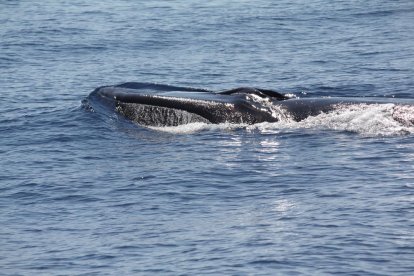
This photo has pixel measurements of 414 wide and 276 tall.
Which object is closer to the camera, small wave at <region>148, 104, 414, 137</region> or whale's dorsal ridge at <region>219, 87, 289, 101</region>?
small wave at <region>148, 104, 414, 137</region>

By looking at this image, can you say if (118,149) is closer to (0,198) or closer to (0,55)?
(0,198)

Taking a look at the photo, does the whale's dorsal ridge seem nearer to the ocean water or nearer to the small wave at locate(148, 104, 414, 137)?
the small wave at locate(148, 104, 414, 137)

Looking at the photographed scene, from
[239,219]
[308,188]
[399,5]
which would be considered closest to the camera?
[239,219]

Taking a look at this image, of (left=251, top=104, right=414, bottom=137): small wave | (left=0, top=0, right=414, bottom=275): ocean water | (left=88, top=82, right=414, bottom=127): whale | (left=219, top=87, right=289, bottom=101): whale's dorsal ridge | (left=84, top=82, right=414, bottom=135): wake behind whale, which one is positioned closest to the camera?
(left=0, top=0, right=414, bottom=275): ocean water

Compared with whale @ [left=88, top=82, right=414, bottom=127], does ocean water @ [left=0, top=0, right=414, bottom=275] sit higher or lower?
lower

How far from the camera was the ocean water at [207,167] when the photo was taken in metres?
18.0

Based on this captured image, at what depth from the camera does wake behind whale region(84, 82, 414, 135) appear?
25.6 m

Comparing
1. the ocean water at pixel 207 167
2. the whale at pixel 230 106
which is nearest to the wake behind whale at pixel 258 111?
the whale at pixel 230 106

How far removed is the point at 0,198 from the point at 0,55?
18827 millimetres

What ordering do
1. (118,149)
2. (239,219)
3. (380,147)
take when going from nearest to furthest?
(239,219) < (380,147) < (118,149)

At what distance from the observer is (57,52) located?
41000 mm

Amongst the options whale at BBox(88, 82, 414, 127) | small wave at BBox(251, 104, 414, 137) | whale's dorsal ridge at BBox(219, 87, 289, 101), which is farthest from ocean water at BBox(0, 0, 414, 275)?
whale's dorsal ridge at BBox(219, 87, 289, 101)

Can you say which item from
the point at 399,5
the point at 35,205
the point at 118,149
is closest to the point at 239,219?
the point at 35,205

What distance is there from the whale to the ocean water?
0.33 metres
